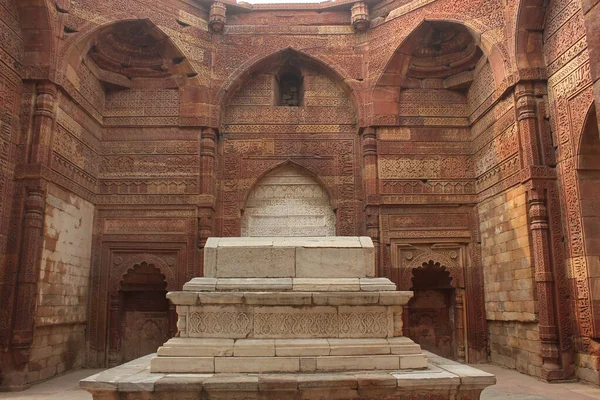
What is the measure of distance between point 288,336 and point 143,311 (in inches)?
238

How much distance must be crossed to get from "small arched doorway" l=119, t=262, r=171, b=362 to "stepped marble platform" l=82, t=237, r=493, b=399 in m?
4.99

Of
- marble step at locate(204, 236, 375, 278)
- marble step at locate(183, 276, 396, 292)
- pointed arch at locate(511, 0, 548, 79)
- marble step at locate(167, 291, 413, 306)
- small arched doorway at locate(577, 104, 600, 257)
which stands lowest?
marble step at locate(167, 291, 413, 306)

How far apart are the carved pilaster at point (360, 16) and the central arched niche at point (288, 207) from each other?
10.1ft

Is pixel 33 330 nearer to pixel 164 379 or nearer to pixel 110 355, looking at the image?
pixel 110 355

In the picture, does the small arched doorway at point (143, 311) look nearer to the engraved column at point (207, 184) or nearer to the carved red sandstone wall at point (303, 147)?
the carved red sandstone wall at point (303, 147)

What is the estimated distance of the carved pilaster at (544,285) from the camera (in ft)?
23.9

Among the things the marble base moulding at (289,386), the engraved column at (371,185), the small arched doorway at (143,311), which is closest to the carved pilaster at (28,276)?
the small arched doorway at (143,311)

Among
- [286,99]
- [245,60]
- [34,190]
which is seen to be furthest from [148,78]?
[34,190]

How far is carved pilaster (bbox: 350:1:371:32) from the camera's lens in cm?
1042

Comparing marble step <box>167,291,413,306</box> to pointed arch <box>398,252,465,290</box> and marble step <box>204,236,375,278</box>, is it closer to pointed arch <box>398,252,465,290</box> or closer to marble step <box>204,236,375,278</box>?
marble step <box>204,236,375,278</box>

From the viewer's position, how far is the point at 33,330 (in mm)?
7402

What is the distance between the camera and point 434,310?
10.1 meters

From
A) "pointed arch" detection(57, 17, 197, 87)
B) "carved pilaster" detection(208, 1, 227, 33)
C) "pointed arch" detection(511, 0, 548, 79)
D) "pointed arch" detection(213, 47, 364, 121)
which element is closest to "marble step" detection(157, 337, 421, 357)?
"pointed arch" detection(511, 0, 548, 79)

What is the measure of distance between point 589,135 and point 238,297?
536 centimetres
